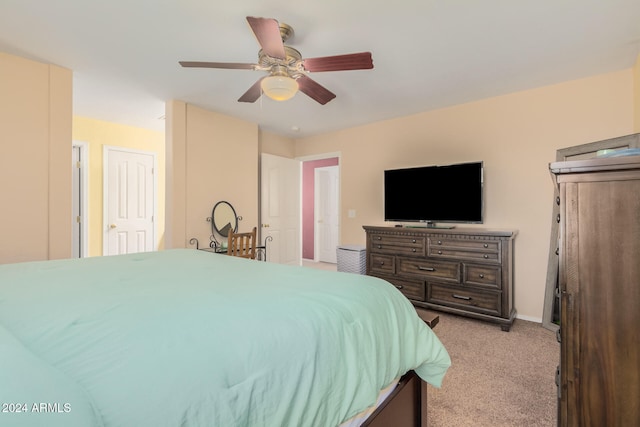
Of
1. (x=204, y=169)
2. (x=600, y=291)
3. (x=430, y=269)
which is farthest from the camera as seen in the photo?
(x=204, y=169)

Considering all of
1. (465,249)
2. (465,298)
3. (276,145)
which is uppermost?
(276,145)

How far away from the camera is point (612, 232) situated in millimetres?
1019

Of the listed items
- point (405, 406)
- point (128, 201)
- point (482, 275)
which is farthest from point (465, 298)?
point (128, 201)

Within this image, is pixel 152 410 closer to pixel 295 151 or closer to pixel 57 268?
pixel 57 268

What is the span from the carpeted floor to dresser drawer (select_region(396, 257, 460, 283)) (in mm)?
496

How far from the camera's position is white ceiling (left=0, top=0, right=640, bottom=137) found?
1.84 metres

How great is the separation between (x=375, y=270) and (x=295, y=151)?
2686 mm

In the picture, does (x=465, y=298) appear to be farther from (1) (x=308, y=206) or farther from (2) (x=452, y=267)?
(1) (x=308, y=206)

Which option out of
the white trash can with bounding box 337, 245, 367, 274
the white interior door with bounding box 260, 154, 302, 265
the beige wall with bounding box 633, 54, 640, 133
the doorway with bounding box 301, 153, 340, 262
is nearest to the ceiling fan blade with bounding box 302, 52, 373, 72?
the beige wall with bounding box 633, 54, 640, 133

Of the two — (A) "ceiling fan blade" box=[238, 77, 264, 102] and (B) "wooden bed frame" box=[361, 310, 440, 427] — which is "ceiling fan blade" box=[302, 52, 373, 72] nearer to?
(A) "ceiling fan blade" box=[238, 77, 264, 102]

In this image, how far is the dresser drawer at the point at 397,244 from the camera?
10.8 ft

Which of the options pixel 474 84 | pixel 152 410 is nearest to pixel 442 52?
pixel 474 84

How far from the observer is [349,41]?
7.16 feet

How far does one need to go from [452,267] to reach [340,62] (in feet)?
7.49
